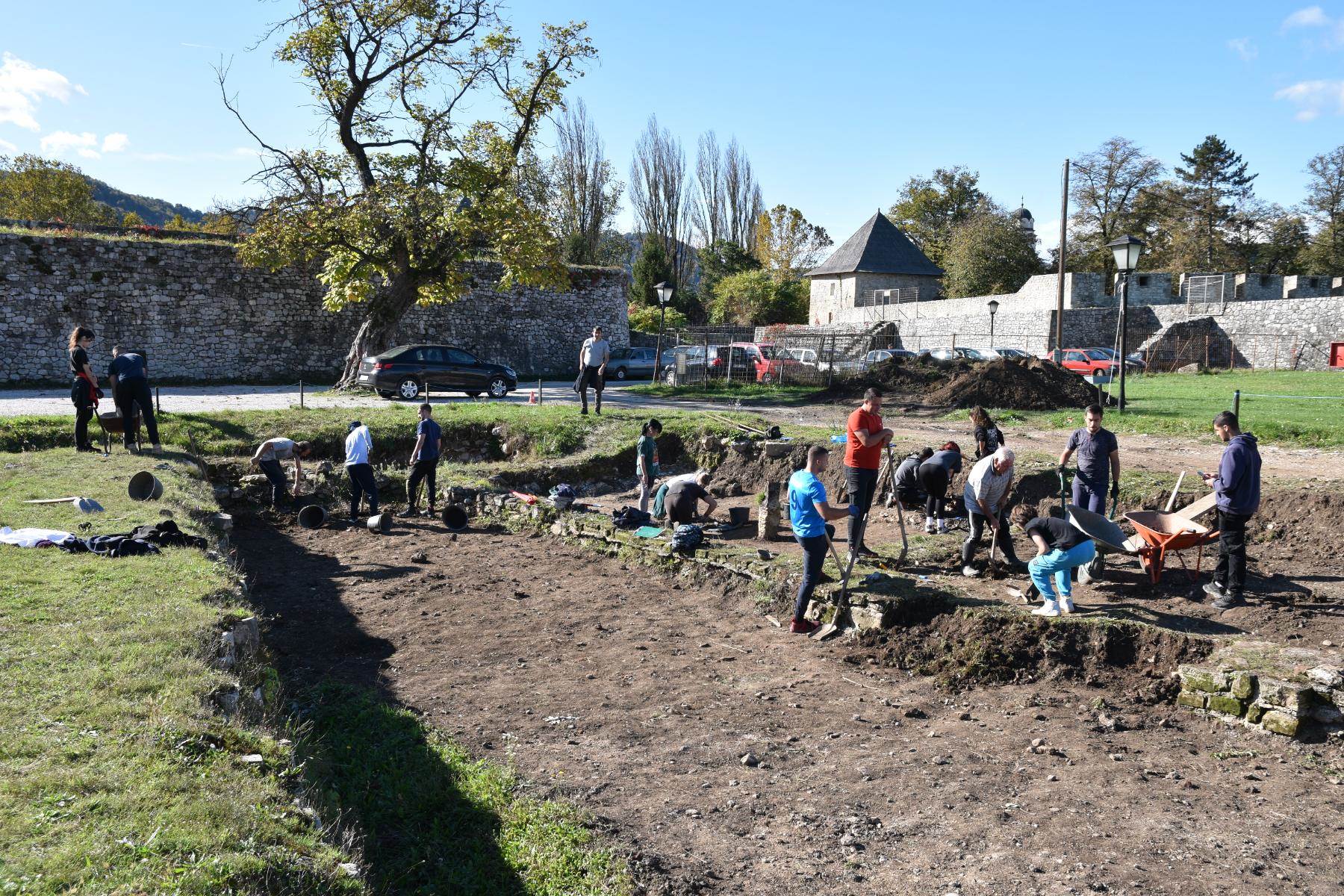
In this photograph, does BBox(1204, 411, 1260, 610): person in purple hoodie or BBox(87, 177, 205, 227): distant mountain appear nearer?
BBox(1204, 411, 1260, 610): person in purple hoodie

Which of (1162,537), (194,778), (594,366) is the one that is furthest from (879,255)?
(194,778)

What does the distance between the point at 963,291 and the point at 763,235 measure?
1830 centimetres

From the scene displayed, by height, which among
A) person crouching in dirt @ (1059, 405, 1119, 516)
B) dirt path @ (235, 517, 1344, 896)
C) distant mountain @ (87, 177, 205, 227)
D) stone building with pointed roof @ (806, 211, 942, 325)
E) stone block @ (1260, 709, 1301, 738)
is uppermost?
distant mountain @ (87, 177, 205, 227)

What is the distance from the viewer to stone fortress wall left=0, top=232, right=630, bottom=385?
24.9 m

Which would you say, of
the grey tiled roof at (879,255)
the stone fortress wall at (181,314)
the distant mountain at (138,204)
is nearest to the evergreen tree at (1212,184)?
the grey tiled roof at (879,255)

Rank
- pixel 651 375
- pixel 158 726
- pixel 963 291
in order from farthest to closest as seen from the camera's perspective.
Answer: pixel 963 291, pixel 651 375, pixel 158 726

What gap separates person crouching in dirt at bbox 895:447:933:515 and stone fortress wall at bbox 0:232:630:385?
2206 centimetres

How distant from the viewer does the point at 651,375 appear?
32219 millimetres

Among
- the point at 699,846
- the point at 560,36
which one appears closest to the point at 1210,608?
the point at 699,846

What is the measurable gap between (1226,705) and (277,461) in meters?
12.4

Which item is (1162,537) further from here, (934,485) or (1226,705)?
(934,485)

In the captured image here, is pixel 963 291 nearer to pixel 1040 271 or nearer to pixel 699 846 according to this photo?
pixel 1040 271

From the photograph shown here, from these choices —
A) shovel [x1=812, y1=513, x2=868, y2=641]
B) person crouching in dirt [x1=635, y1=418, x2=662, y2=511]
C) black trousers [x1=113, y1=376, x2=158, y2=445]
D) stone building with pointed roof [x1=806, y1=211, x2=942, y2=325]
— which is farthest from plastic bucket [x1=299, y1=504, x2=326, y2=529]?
stone building with pointed roof [x1=806, y1=211, x2=942, y2=325]

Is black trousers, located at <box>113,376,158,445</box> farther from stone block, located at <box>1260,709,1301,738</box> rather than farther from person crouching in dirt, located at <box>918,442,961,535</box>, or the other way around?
stone block, located at <box>1260,709,1301,738</box>
